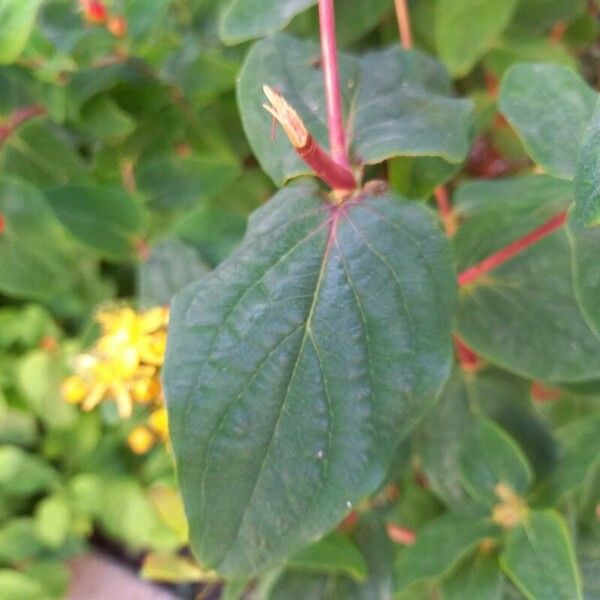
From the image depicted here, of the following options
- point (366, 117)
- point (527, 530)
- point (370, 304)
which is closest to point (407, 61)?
point (366, 117)

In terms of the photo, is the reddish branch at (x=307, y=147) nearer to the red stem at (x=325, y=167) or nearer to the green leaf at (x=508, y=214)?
the red stem at (x=325, y=167)

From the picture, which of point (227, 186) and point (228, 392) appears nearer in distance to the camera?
point (228, 392)

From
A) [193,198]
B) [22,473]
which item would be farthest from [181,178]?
[22,473]

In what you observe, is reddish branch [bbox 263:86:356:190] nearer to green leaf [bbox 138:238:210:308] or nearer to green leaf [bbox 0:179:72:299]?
green leaf [bbox 138:238:210:308]

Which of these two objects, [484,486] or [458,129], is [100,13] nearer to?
[458,129]

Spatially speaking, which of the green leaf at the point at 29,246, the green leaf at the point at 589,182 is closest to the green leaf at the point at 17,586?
the green leaf at the point at 29,246

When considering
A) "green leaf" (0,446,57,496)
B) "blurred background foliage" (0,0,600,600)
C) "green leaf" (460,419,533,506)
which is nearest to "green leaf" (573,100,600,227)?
"blurred background foliage" (0,0,600,600)

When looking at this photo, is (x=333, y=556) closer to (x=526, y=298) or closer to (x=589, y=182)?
(x=526, y=298)
